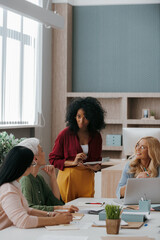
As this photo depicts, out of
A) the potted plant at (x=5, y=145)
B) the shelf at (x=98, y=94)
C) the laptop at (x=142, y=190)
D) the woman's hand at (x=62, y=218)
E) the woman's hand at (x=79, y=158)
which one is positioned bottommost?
the woman's hand at (x=62, y=218)

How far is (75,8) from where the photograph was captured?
7863 millimetres

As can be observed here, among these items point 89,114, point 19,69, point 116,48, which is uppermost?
point 116,48

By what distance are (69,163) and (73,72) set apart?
12.5ft

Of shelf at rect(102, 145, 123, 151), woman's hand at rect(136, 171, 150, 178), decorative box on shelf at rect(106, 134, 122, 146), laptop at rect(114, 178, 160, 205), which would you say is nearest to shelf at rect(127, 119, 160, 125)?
decorative box on shelf at rect(106, 134, 122, 146)

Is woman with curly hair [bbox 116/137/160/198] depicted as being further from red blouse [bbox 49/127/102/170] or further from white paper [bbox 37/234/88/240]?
white paper [bbox 37/234/88/240]

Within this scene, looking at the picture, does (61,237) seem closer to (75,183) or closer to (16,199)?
(16,199)

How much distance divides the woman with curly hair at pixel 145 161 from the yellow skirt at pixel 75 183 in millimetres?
628

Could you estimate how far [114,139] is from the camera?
732 cm

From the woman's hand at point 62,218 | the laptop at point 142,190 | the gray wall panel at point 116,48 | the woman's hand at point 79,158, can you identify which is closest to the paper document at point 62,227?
the woman's hand at point 62,218

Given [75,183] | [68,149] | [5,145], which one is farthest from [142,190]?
[5,145]

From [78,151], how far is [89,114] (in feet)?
1.29

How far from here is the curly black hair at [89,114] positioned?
4.48 meters

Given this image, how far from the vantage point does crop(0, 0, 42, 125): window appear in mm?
6066

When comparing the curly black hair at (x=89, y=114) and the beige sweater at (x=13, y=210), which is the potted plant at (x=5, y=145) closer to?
the curly black hair at (x=89, y=114)
